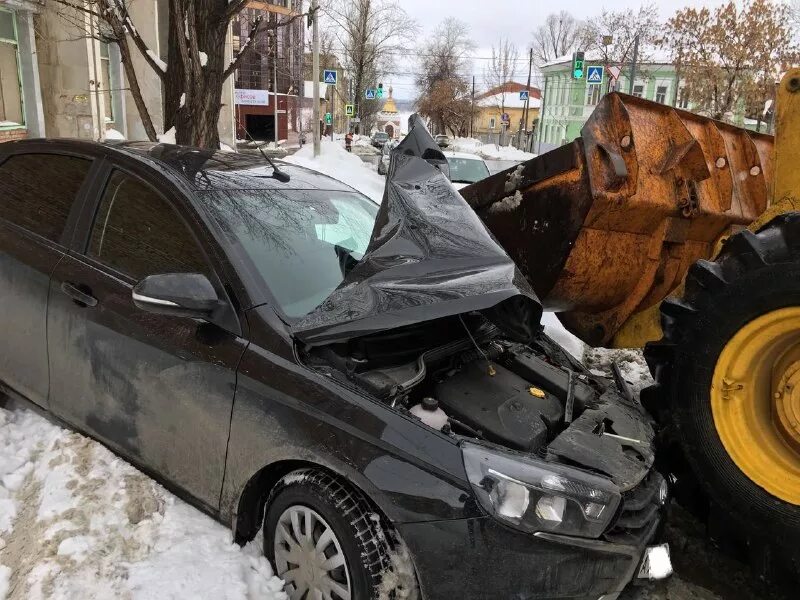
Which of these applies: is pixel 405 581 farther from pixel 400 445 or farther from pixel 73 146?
pixel 73 146

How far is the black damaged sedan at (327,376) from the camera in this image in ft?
6.89

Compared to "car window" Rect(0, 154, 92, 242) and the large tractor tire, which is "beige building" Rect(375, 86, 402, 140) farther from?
the large tractor tire

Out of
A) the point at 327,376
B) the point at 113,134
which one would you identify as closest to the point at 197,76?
the point at 327,376

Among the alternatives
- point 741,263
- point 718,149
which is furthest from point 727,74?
point 741,263

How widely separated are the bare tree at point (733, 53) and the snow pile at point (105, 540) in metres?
19.3

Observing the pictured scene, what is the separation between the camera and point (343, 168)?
18641mm

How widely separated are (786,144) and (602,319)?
152 cm

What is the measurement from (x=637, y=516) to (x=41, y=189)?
3244mm

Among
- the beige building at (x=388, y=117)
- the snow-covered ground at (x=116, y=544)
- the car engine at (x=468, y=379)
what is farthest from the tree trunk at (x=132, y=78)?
the beige building at (x=388, y=117)

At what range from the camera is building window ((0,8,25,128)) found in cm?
1280

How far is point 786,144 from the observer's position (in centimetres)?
314

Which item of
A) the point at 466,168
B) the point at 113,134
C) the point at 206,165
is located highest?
the point at 206,165

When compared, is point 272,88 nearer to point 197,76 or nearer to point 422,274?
point 197,76

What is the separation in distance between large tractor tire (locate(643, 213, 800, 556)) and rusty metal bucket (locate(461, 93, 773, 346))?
0.83 meters
